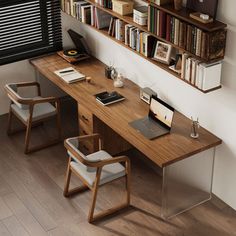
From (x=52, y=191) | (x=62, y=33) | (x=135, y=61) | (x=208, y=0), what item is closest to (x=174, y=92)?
(x=135, y=61)

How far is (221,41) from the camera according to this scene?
456 cm

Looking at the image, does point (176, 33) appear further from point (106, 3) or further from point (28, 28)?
point (28, 28)

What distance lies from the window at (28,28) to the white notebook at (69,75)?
2.05 ft

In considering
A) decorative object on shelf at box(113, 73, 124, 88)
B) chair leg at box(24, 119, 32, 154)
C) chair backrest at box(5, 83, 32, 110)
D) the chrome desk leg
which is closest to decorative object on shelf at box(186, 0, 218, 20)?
the chrome desk leg

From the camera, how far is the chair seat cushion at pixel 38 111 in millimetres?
6043

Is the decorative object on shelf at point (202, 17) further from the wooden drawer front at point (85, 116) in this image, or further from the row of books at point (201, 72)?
the wooden drawer front at point (85, 116)

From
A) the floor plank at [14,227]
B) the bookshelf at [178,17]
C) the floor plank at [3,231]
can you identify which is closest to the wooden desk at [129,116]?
the bookshelf at [178,17]

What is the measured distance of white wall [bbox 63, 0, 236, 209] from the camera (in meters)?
4.64

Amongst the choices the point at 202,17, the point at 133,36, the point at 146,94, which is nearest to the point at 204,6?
the point at 202,17

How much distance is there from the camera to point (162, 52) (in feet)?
17.2

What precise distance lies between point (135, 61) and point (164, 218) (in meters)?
1.77

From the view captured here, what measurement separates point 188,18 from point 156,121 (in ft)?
3.71

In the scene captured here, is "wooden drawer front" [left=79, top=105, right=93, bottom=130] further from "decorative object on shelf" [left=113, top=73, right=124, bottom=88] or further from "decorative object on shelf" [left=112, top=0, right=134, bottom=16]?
"decorative object on shelf" [left=112, top=0, right=134, bottom=16]

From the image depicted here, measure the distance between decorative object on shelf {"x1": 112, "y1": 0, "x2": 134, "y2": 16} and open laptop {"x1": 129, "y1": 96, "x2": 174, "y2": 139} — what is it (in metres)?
0.97
